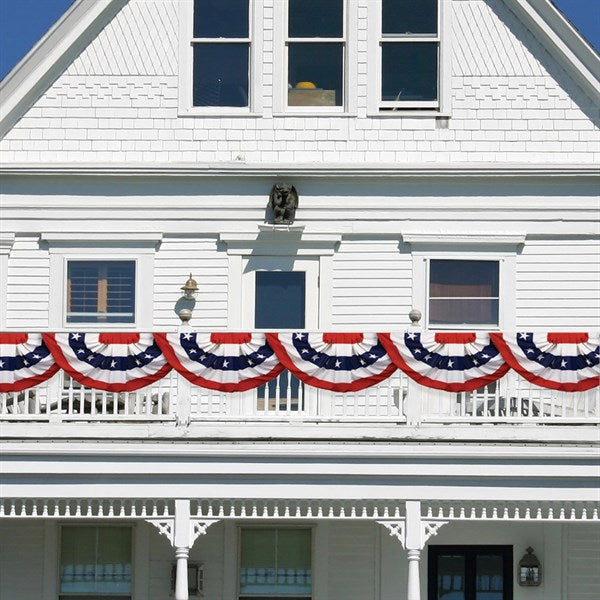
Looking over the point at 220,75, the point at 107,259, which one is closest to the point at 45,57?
the point at 220,75

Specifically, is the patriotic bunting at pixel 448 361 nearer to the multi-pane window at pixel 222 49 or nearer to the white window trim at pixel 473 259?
the white window trim at pixel 473 259

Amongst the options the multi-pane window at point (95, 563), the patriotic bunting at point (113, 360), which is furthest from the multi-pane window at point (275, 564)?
the patriotic bunting at point (113, 360)

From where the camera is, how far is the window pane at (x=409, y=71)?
20453 mm

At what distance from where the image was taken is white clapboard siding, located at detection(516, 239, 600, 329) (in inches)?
792

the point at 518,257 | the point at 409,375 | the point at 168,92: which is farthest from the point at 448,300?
the point at 168,92

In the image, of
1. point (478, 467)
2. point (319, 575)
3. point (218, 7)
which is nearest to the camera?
point (478, 467)

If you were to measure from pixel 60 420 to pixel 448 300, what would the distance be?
5.56 meters

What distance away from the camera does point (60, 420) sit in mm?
17375

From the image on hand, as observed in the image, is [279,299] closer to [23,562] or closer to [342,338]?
[342,338]

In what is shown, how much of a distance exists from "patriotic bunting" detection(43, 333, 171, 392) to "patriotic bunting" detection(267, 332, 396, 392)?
1349mm

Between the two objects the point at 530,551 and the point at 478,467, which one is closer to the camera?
the point at 478,467

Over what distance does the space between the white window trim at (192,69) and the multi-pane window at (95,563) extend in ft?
18.0

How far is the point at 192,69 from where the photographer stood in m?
20.6

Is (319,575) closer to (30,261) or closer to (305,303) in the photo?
(305,303)
